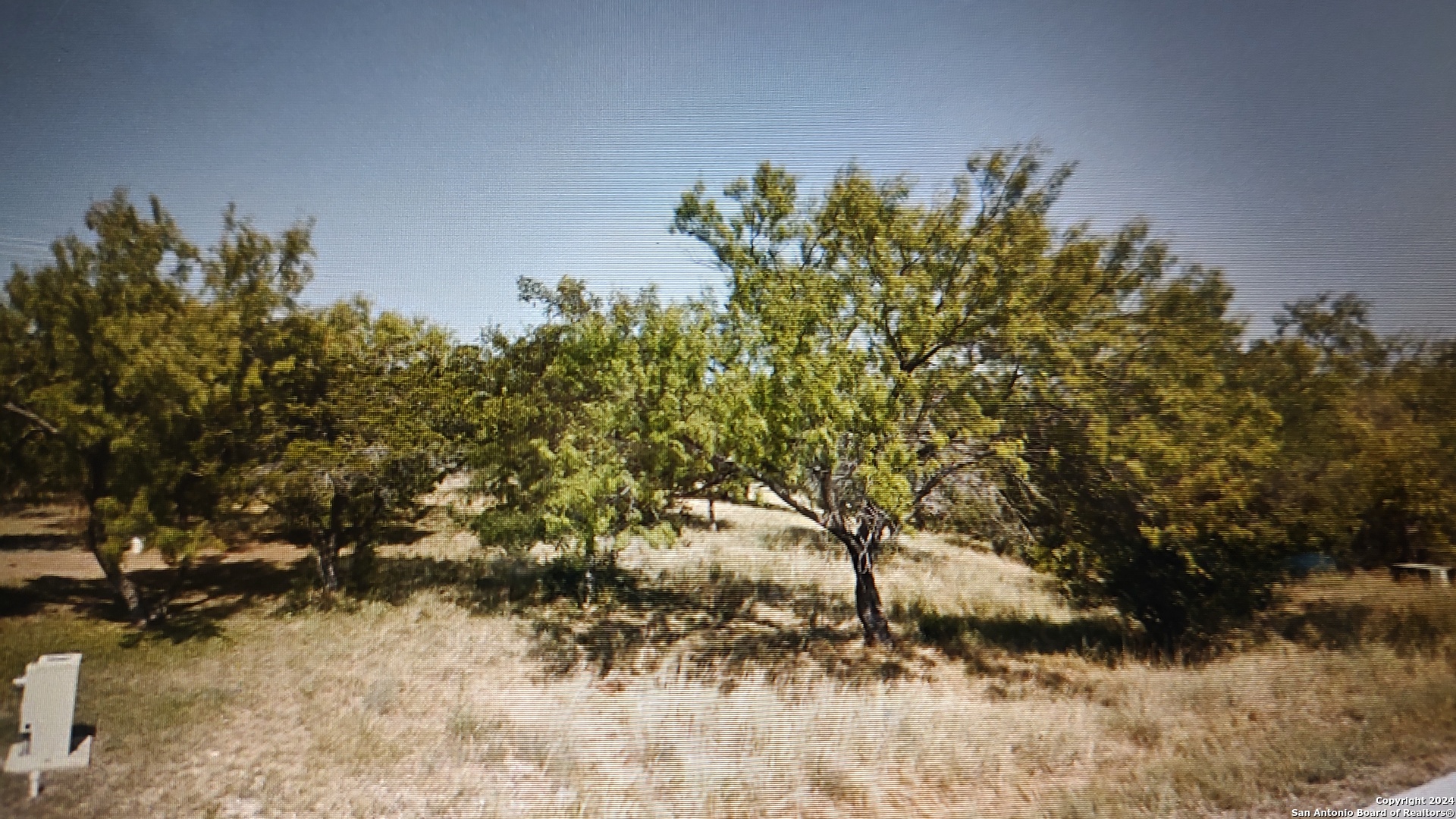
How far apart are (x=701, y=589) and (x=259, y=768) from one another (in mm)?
7662

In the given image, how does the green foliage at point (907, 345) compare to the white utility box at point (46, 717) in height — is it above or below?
above

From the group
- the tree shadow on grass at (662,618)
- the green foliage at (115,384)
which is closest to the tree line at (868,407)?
the green foliage at (115,384)

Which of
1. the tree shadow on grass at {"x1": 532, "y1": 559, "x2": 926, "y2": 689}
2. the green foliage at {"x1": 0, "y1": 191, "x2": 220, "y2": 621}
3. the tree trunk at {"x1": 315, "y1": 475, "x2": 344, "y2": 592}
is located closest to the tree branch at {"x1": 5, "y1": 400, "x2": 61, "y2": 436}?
the green foliage at {"x1": 0, "y1": 191, "x2": 220, "y2": 621}

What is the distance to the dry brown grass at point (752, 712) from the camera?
16.9ft

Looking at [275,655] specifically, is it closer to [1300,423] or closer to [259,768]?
[259,768]

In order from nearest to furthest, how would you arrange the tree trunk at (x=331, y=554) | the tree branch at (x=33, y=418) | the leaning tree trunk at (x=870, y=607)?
the tree branch at (x=33, y=418) < the leaning tree trunk at (x=870, y=607) < the tree trunk at (x=331, y=554)

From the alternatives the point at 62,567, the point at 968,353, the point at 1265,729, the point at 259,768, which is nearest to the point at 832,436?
the point at 968,353

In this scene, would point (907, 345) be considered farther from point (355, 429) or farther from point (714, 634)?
point (355, 429)

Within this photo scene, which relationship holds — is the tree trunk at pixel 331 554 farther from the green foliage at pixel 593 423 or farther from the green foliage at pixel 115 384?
the green foliage at pixel 115 384

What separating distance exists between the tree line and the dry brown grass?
106 centimetres

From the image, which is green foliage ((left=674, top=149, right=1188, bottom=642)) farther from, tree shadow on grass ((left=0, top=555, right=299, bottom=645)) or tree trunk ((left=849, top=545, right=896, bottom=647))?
tree shadow on grass ((left=0, top=555, right=299, bottom=645))

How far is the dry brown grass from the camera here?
514 cm

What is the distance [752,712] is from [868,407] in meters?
4.31

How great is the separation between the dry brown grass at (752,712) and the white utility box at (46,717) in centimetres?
18
